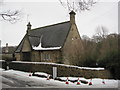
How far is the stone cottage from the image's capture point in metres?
30.8

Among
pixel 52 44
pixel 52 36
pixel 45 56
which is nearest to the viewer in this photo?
pixel 52 44

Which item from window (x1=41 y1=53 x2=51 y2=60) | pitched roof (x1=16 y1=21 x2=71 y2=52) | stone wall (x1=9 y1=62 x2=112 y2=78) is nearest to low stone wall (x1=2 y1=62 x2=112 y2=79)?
stone wall (x1=9 y1=62 x2=112 y2=78)

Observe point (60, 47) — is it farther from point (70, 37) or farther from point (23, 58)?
point (23, 58)

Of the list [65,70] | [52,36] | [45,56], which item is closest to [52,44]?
[52,36]

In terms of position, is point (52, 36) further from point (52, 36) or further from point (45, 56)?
point (45, 56)

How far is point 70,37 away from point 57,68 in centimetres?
1087

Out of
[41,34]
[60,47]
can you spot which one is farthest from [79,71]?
[41,34]

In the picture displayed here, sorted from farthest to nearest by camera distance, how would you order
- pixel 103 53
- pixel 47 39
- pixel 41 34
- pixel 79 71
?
pixel 41 34, pixel 47 39, pixel 79 71, pixel 103 53

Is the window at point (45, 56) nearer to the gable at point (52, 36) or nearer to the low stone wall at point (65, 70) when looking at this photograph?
the gable at point (52, 36)

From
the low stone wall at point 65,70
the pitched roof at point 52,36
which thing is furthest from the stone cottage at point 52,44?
the low stone wall at point 65,70

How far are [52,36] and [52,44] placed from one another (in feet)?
8.76

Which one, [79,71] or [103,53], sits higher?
[103,53]

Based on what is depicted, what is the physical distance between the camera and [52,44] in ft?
110

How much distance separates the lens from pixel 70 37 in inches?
1253
